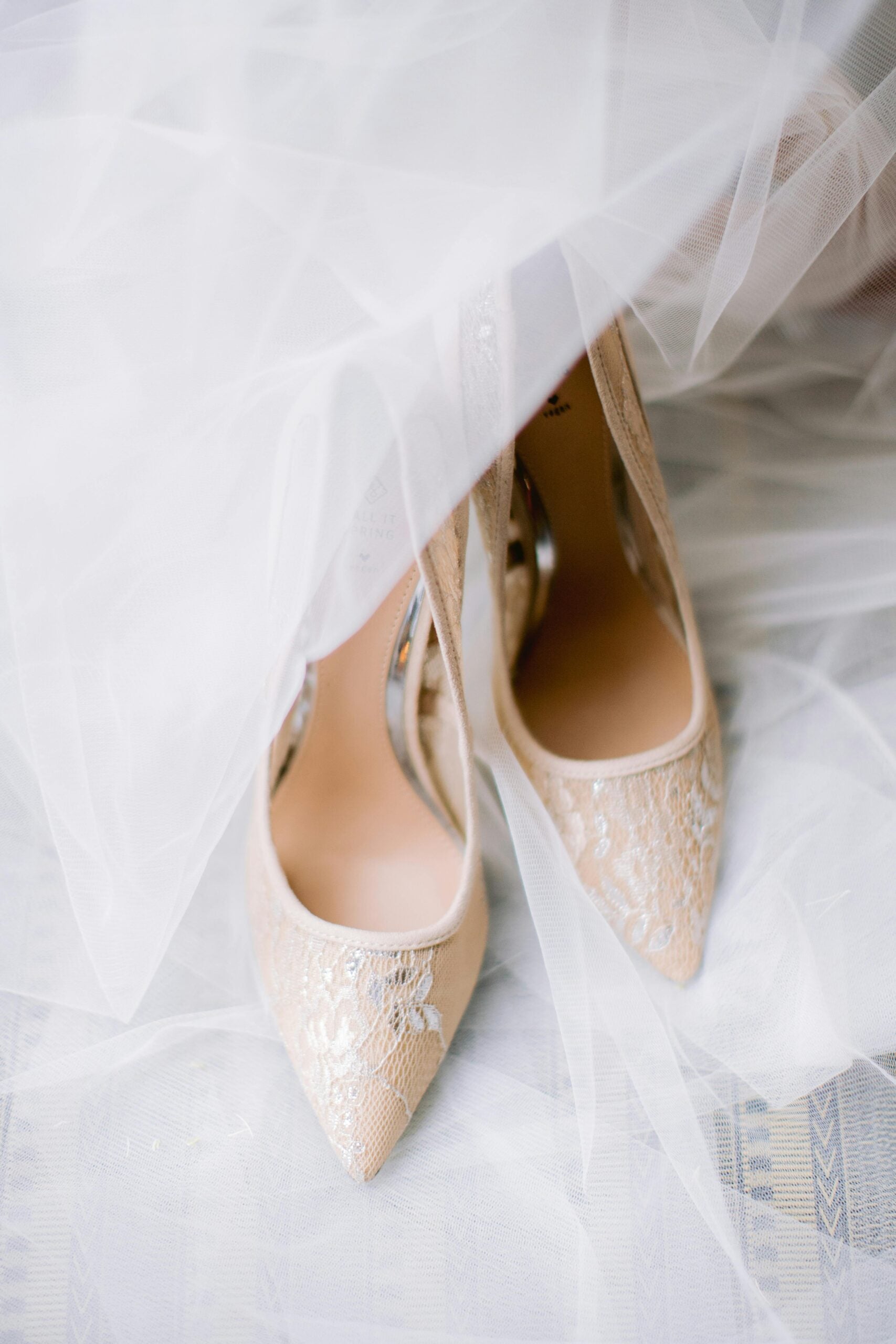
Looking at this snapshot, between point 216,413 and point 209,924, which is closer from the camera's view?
point 216,413

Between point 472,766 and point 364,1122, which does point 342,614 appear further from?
point 364,1122

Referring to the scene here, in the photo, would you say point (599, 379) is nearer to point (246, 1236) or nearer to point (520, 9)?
point (520, 9)

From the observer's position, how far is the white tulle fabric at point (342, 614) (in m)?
A: 0.41

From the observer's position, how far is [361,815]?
587 millimetres

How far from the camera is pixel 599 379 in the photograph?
0.51 metres

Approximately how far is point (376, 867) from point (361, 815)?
0.04 meters

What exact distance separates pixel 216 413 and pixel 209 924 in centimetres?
29

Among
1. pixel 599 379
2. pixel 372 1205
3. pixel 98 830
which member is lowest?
pixel 372 1205

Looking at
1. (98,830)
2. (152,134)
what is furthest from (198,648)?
(152,134)

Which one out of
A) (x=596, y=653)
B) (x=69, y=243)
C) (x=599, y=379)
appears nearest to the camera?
(x=69, y=243)
